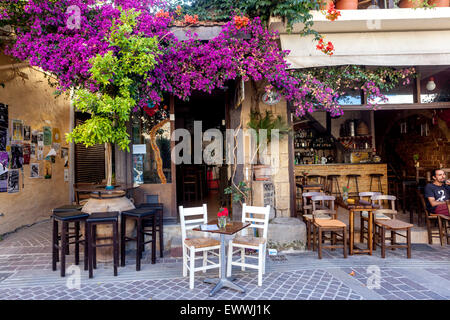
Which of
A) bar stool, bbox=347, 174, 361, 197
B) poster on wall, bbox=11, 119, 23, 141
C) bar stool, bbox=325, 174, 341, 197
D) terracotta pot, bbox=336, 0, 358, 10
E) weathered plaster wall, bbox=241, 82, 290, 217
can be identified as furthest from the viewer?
bar stool, bbox=347, 174, 361, 197

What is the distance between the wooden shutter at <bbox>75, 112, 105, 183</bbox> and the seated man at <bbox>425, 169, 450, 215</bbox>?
846cm

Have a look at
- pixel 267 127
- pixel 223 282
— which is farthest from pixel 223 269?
pixel 267 127

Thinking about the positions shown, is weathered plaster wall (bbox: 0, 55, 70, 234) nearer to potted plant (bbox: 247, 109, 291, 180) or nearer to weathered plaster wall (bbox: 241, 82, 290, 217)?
weathered plaster wall (bbox: 241, 82, 290, 217)

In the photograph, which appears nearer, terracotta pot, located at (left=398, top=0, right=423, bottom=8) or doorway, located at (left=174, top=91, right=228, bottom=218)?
terracotta pot, located at (left=398, top=0, right=423, bottom=8)

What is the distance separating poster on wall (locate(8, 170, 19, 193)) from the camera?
579 centimetres

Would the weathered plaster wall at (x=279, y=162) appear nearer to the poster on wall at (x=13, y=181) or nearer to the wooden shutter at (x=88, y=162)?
the poster on wall at (x=13, y=181)

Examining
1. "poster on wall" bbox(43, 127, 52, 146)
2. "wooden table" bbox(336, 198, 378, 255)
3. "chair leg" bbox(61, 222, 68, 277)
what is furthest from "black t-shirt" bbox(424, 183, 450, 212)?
"poster on wall" bbox(43, 127, 52, 146)

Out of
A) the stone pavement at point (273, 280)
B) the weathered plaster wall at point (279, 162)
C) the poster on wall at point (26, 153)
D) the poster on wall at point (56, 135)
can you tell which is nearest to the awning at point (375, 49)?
the weathered plaster wall at point (279, 162)

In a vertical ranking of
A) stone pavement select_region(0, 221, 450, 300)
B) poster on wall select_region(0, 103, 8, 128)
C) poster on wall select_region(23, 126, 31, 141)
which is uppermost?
poster on wall select_region(0, 103, 8, 128)

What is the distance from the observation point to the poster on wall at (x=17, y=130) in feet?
19.5

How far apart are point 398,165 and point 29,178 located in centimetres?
1110

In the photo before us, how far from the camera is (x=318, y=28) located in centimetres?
483

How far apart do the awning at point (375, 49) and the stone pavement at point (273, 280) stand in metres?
3.10

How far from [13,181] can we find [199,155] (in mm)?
5431
